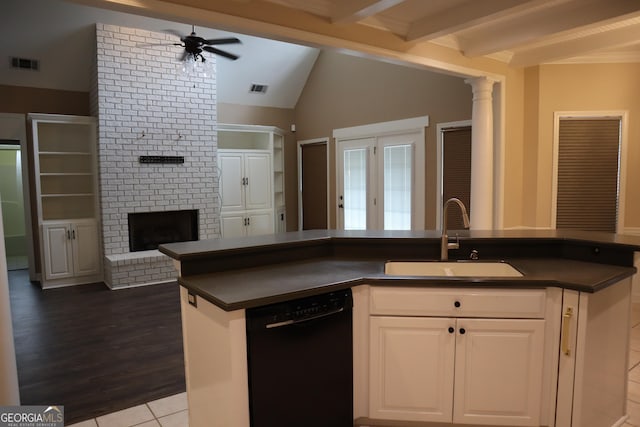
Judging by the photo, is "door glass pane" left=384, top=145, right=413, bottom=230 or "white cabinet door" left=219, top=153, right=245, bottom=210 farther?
"white cabinet door" left=219, top=153, right=245, bottom=210

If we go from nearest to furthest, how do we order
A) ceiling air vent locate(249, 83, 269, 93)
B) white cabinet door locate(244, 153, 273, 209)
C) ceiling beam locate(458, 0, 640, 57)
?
ceiling beam locate(458, 0, 640, 57) < white cabinet door locate(244, 153, 273, 209) < ceiling air vent locate(249, 83, 269, 93)

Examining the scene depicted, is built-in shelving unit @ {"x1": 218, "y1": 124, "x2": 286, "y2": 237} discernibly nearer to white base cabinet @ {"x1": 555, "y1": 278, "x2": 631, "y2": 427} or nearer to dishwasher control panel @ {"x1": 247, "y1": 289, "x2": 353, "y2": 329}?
dishwasher control panel @ {"x1": 247, "y1": 289, "x2": 353, "y2": 329}

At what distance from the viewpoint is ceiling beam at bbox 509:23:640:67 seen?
3648 millimetres

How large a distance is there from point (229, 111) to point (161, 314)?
4.09 m

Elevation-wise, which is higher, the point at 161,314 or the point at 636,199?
the point at 636,199

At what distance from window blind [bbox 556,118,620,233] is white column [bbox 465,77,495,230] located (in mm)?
871

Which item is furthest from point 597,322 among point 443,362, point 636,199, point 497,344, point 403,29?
point 636,199

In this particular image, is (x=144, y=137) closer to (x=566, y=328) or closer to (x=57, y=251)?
(x=57, y=251)

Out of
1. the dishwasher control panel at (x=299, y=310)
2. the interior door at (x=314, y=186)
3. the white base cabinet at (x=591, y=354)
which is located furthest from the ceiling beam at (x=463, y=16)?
the interior door at (x=314, y=186)

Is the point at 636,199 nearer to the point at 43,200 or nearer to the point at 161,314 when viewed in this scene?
the point at 161,314

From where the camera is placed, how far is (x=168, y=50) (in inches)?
240

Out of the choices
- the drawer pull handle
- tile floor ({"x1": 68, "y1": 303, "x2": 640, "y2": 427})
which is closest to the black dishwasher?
tile floor ({"x1": 68, "y1": 303, "x2": 640, "y2": 427})

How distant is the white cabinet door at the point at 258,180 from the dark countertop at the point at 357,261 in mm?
4471

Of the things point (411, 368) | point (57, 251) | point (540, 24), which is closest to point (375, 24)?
point (540, 24)
